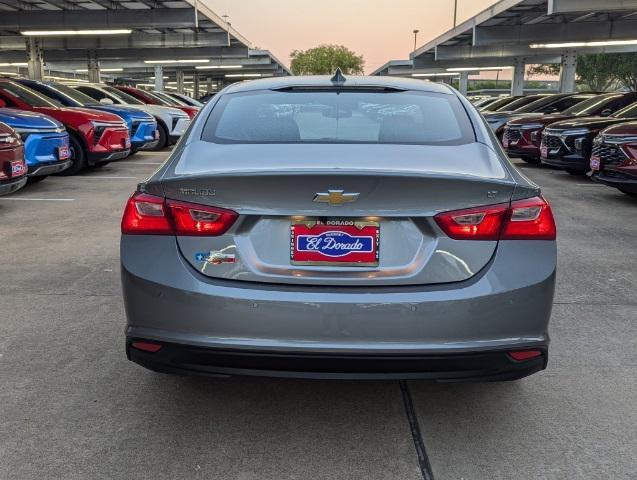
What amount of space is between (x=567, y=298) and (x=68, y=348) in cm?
331

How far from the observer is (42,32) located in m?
24.7

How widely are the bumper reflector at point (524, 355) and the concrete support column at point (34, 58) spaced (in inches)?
1171

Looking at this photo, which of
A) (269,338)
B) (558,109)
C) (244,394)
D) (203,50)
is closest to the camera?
(269,338)

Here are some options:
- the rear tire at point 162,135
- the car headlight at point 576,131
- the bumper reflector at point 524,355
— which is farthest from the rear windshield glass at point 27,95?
the bumper reflector at point 524,355

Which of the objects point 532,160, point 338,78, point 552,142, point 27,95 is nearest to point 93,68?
point 27,95

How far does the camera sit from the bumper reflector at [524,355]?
2.55 m

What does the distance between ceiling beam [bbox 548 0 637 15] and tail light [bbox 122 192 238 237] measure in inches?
743

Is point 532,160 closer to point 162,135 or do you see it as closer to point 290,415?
point 162,135

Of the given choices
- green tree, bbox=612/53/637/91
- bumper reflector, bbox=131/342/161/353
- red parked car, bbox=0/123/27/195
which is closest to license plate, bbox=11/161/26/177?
red parked car, bbox=0/123/27/195

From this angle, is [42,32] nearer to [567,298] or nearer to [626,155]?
[626,155]

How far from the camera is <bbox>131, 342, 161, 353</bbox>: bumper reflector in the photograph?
2596mm

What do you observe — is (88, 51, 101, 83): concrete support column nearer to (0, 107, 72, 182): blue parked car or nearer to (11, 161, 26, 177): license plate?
(0, 107, 72, 182): blue parked car

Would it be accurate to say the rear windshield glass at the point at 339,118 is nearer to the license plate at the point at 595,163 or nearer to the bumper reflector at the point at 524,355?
the bumper reflector at the point at 524,355

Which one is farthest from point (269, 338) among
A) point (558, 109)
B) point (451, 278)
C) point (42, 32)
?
point (42, 32)
